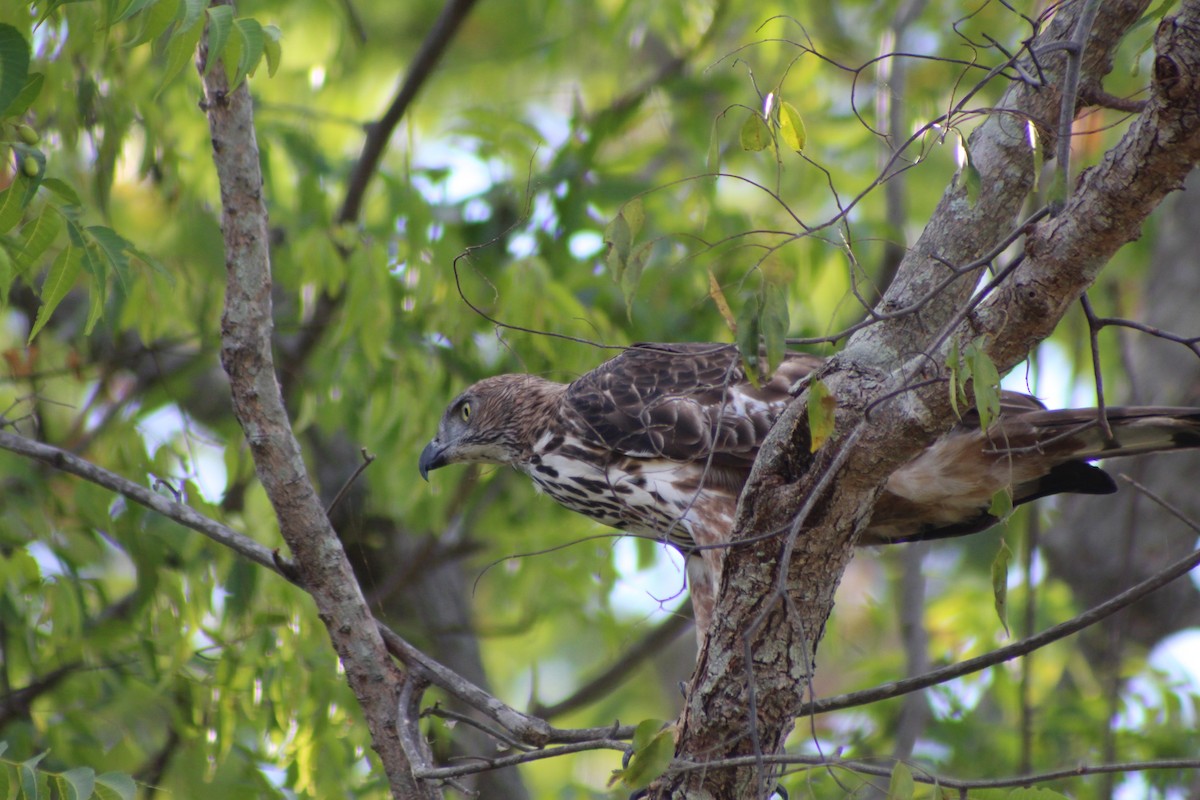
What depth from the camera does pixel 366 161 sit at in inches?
195

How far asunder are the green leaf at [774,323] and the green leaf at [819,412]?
13 cm

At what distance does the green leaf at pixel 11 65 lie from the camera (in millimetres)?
2275

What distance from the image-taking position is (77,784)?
238cm

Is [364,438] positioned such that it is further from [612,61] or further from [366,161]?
[612,61]

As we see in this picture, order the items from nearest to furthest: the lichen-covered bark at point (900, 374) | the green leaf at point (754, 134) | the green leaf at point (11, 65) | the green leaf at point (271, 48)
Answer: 1. the lichen-covered bark at point (900, 374)
2. the green leaf at point (754, 134)
3. the green leaf at point (11, 65)
4. the green leaf at point (271, 48)

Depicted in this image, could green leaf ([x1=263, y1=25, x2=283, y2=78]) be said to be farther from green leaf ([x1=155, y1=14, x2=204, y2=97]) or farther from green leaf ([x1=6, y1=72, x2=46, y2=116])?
green leaf ([x1=6, y1=72, x2=46, y2=116])

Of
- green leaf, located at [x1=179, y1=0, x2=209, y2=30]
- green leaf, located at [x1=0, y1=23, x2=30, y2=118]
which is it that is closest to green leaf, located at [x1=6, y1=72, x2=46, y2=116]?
green leaf, located at [x1=0, y1=23, x2=30, y2=118]

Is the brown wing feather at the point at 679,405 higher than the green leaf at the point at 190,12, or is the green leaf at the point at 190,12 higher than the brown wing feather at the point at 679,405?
the brown wing feather at the point at 679,405

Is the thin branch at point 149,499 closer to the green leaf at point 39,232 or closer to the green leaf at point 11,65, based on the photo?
the green leaf at point 39,232

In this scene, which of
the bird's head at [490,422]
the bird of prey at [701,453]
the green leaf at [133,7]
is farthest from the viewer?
the bird's head at [490,422]

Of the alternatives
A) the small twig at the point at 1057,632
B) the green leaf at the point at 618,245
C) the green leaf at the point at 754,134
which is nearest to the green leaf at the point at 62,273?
the green leaf at the point at 618,245

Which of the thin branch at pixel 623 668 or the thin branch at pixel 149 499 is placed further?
the thin branch at pixel 623 668

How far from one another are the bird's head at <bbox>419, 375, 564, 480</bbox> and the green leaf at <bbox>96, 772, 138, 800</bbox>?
2084 millimetres

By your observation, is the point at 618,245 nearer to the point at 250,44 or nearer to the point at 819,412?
the point at 819,412
